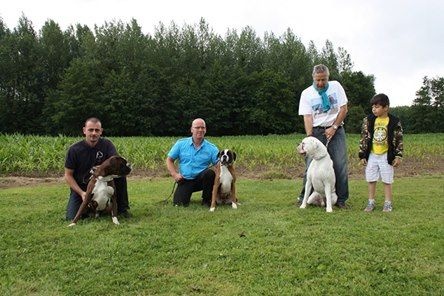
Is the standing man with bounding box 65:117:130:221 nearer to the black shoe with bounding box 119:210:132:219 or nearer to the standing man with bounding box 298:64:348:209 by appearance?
the black shoe with bounding box 119:210:132:219

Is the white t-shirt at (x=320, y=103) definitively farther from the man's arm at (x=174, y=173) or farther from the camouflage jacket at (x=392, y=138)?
the man's arm at (x=174, y=173)

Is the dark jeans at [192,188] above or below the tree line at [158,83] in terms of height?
below

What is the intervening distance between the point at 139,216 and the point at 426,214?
4.29 m

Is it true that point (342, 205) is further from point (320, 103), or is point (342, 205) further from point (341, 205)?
point (320, 103)

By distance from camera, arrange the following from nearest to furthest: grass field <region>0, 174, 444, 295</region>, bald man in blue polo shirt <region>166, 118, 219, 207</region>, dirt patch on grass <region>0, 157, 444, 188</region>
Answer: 1. grass field <region>0, 174, 444, 295</region>
2. bald man in blue polo shirt <region>166, 118, 219, 207</region>
3. dirt patch on grass <region>0, 157, 444, 188</region>

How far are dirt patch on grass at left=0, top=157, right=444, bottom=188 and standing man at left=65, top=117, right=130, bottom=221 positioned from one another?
4.99 metres

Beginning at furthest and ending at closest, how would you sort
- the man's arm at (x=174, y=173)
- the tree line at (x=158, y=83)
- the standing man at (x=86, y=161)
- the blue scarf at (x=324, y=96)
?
1. the tree line at (x=158, y=83)
2. the man's arm at (x=174, y=173)
3. the blue scarf at (x=324, y=96)
4. the standing man at (x=86, y=161)

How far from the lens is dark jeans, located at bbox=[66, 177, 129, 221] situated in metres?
6.31

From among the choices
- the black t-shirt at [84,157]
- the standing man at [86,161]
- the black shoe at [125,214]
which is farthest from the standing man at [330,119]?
the black t-shirt at [84,157]

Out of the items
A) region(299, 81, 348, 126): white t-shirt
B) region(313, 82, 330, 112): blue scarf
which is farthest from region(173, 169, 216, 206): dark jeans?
region(313, 82, 330, 112): blue scarf

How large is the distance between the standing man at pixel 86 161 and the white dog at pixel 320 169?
2837mm

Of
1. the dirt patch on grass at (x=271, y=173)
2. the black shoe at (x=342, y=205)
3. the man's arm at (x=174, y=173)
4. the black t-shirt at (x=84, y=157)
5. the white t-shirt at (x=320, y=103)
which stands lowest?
the dirt patch on grass at (x=271, y=173)

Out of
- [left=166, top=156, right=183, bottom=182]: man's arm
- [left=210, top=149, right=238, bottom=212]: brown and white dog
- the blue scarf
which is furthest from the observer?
[left=166, top=156, right=183, bottom=182]: man's arm

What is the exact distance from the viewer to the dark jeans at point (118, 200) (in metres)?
6.31
